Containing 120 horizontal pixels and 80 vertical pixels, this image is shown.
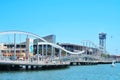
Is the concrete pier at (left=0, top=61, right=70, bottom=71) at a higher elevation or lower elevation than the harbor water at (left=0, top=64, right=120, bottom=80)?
higher

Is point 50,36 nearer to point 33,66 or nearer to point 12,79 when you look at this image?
point 33,66

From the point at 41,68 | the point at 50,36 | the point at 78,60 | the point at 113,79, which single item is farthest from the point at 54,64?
the point at 50,36

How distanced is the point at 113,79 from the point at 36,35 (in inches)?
2136

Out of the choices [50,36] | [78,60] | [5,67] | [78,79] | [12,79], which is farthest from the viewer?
[50,36]

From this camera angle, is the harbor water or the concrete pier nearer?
the harbor water

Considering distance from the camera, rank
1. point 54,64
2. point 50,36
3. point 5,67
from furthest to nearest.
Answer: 1. point 50,36
2. point 54,64
3. point 5,67

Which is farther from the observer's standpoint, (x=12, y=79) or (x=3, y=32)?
(x=3, y=32)

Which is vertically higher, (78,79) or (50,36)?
(50,36)

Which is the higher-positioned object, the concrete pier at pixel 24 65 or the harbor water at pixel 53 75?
the concrete pier at pixel 24 65

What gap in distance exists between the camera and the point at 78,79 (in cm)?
6725

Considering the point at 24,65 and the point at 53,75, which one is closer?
the point at 53,75

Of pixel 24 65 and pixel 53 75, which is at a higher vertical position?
pixel 24 65

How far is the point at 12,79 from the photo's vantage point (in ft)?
206

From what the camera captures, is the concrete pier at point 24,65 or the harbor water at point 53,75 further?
the concrete pier at point 24,65
